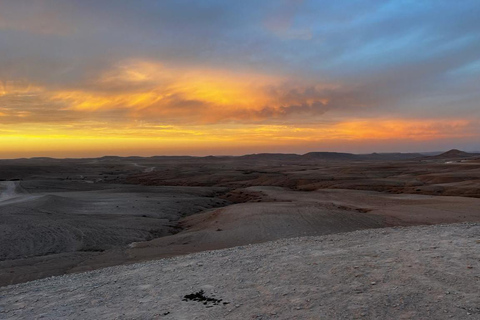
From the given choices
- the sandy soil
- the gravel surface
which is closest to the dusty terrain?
the sandy soil

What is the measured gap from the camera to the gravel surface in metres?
7.18

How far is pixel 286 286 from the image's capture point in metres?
8.56

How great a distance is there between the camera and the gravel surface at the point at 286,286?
283 inches

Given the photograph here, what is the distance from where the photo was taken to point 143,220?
2353cm

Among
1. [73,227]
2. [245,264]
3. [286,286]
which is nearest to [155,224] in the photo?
[73,227]

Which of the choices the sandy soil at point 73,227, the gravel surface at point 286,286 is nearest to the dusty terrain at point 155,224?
the sandy soil at point 73,227

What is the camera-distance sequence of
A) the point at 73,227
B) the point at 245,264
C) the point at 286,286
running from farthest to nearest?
the point at 73,227, the point at 245,264, the point at 286,286

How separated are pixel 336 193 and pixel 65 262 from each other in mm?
27800

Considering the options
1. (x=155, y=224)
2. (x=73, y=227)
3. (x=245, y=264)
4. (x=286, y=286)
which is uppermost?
(x=286, y=286)

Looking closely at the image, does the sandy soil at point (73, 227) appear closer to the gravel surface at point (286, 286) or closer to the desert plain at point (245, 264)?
the desert plain at point (245, 264)

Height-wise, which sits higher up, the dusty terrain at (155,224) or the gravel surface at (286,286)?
the gravel surface at (286,286)

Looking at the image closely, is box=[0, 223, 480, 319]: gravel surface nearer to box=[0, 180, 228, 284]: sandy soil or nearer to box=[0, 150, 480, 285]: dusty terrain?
box=[0, 150, 480, 285]: dusty terrain

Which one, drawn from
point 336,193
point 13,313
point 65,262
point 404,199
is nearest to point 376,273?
point 13,313

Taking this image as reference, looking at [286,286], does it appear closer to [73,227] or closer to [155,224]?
[155,224]
